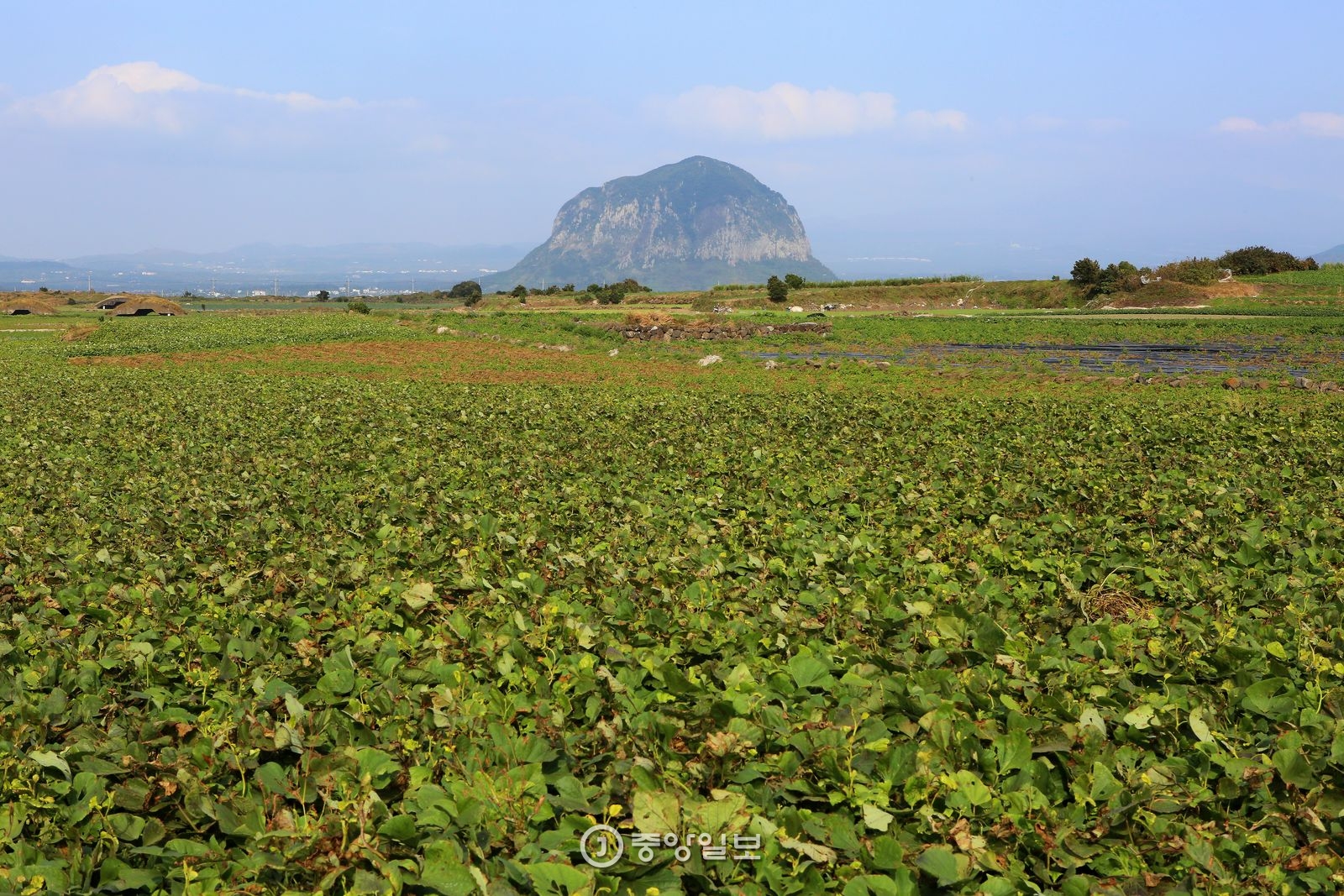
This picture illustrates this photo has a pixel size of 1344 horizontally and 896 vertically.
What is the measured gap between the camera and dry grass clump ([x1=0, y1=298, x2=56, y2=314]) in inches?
2608

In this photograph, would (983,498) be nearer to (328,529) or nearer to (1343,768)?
(1343,768)

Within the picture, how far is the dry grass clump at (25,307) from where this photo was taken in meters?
66.2

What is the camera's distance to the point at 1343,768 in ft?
11.6

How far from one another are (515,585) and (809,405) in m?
13.4

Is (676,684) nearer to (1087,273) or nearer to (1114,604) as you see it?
(1114,604)

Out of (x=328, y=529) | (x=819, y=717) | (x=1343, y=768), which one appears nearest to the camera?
Result: (x=1343, y=768)

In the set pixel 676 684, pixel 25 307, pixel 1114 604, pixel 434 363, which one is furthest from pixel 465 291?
pixel 676 684

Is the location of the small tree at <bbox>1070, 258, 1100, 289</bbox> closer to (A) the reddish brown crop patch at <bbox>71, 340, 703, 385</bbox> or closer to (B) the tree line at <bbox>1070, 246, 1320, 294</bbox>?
(B) the tree line at <bbox>1070, 246, 1320, 294</bbox>

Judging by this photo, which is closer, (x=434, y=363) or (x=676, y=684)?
(x=676, y=684)

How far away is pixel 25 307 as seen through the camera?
67.1m

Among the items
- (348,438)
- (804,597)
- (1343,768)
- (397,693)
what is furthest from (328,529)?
(1343,768)

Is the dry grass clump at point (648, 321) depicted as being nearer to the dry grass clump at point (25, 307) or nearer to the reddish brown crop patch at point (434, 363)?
the reddish brown crop patch at point (434, 363)

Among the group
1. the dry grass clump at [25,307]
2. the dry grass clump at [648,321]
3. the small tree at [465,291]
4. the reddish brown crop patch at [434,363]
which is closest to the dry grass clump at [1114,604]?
the reddish brown crop patch at [434,363]

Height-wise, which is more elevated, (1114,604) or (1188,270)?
(1188,270)
